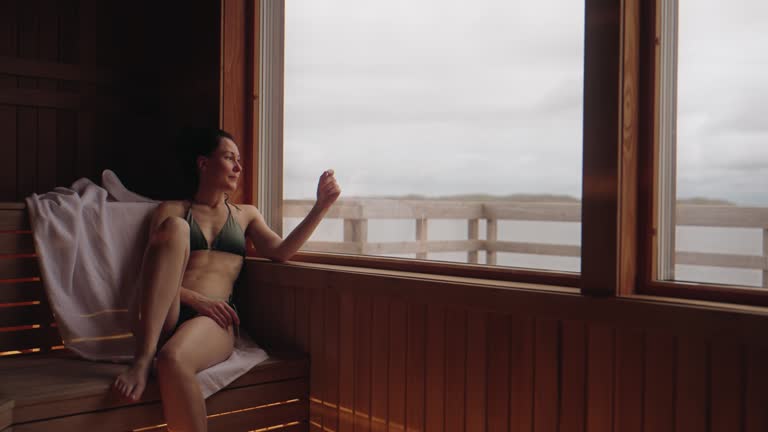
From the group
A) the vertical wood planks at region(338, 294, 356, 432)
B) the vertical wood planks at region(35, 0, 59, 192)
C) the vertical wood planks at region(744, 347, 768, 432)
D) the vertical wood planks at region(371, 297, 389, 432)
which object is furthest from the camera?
the vertical wood planks at region(35, 0, 59, 192)

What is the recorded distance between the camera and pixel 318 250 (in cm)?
266

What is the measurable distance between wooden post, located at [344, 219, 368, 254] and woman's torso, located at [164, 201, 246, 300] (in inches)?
15.3

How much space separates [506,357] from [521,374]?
0.06m

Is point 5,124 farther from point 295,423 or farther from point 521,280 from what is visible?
point 521,280

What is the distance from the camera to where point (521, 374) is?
1.81 m

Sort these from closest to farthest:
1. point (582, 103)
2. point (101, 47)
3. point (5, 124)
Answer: point (582, 103) → point (5, 124) → point (101, 47)

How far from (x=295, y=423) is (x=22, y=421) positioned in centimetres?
88

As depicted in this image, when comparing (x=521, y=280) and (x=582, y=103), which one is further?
(x=521, y=280)

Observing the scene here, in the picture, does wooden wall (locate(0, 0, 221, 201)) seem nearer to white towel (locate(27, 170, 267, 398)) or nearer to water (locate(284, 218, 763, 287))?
white towel (locate(27, 170, 267, 398))

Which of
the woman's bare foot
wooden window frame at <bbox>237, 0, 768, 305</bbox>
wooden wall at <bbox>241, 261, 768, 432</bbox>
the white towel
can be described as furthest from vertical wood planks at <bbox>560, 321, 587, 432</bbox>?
the woman's bare foot

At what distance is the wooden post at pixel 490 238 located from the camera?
2.04 meters

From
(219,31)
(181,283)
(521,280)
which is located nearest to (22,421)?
(181,283)

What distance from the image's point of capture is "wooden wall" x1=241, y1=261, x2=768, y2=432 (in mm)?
1476

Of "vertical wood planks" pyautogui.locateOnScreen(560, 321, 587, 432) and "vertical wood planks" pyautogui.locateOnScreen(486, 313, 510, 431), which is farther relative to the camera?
"vertical wood planks" pyautogui.locateOnScreen(486, 313, 510, 431)
